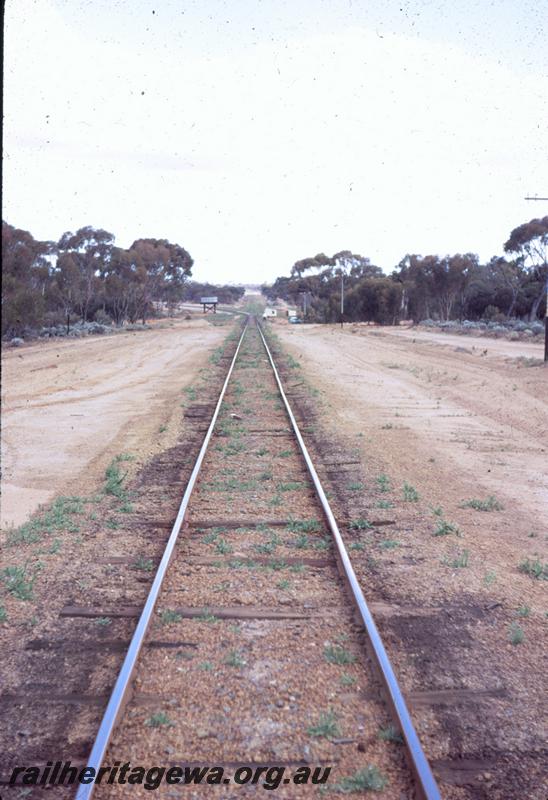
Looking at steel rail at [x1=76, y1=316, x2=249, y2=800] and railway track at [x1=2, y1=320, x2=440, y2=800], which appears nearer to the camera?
steel rail at [x1=76, y1=316, x2=249, y2=800]

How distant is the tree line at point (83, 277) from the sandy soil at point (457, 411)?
1929cm

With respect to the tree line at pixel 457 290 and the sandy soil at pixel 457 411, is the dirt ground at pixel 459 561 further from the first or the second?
the tree line at pixel 457 290

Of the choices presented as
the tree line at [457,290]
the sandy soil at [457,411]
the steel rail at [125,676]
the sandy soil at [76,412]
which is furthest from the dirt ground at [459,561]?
the tree line at [457,290]

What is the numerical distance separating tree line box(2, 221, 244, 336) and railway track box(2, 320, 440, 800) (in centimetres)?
3746

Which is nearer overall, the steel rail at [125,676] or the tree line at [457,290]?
the steel rail at [125,676]

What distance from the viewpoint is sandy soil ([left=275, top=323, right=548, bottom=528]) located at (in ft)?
36.4

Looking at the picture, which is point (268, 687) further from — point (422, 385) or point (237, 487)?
point (422, 385)

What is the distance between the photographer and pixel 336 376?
26000mm

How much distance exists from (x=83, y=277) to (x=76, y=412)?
46.6 metres

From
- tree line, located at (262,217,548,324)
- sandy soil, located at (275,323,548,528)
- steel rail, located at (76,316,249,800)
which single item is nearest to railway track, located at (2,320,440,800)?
steel rail, located at (76,316,249,800)

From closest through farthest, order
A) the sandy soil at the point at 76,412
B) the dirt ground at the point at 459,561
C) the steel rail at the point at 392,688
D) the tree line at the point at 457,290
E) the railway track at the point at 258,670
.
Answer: the steel rail at the point at 392,688 < the railway track at the point at 258,670 < the dirt ground at the point at 459,561 < the sandy soil at the point at 76,412 < the tree line at the point at 457,290

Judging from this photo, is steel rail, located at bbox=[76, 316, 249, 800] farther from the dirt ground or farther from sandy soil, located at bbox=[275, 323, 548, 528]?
sandy soil, located at bbox=[275, 323, 548, 528]

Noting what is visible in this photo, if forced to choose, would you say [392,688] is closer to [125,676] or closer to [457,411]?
[125,676]

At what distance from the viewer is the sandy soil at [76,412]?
11.0 m
